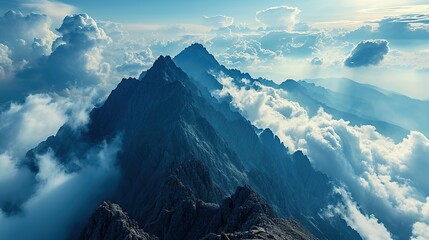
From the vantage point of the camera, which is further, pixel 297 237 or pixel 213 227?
pixel 213 227

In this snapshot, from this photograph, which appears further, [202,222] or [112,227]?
[202,222]

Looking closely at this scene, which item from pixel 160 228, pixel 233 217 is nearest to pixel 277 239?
pixel 233 217

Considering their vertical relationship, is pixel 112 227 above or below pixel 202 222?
above

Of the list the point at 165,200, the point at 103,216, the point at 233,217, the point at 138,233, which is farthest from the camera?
the point at 165,200

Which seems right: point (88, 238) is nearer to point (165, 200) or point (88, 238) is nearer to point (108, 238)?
point (108, 238)
